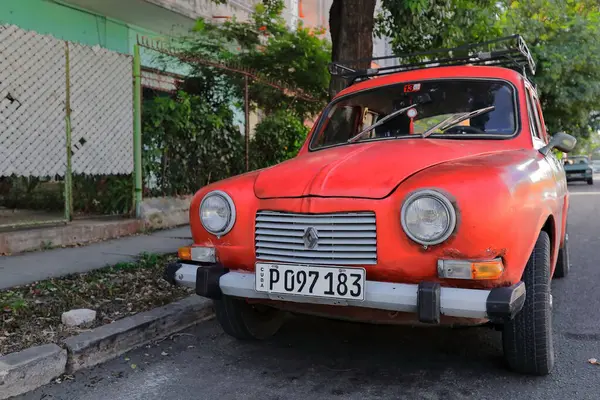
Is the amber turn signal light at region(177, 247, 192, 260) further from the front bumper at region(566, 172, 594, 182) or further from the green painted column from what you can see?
the front bumper at region(566, 172, 594, 182)

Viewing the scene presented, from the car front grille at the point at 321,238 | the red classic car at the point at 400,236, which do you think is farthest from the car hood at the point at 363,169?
the car front grille at the point at 321,238

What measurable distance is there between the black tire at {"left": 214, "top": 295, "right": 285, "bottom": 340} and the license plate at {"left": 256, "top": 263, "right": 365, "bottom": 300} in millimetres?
624

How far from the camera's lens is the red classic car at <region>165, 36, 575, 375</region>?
261cm

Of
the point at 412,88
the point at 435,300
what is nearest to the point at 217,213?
the point at 435,300

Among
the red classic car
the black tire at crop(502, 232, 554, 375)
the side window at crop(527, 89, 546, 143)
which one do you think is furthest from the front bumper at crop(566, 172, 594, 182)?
the black tire at crop(502, 232, 554, 375)

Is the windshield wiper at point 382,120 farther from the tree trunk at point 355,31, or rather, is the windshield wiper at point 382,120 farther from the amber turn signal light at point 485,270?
the tree trunk at point 355,31

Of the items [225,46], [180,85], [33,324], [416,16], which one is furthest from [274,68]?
[33,324]

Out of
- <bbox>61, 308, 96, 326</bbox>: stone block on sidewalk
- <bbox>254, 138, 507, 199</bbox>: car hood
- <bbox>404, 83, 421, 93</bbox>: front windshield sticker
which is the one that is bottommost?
<bbox>61, 308, 96, 326</bbox>: stone block on sidewalk

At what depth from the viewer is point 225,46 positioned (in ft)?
36.2

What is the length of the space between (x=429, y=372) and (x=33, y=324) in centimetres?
253

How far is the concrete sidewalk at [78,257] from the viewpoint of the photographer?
4.98 meters

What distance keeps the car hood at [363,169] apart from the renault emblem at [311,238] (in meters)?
0.19

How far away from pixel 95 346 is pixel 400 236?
1.99 metres

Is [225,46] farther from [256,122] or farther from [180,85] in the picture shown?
[180,85]
